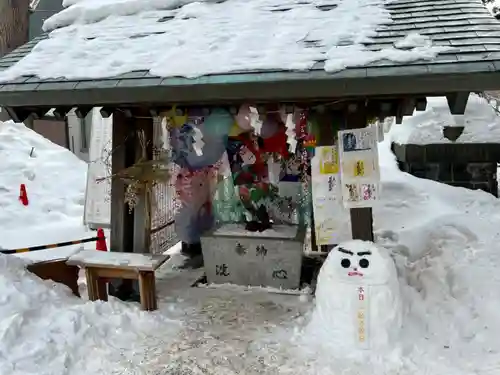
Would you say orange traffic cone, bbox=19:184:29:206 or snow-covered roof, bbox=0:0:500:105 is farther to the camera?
orange traffic cone, bbox=19:184:29:206

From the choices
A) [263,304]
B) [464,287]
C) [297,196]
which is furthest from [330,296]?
[297,196]

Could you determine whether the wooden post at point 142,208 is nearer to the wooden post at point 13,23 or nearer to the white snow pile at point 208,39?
the white snow pile at point 208,39

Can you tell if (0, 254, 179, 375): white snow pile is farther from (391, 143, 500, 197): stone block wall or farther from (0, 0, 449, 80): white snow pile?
(391, 143, 500, 197): stone block wall

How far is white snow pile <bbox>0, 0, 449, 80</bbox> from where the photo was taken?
446cm

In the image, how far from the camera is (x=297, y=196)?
→ 280 inches

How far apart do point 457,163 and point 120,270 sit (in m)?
7.25

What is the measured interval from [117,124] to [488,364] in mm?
5027

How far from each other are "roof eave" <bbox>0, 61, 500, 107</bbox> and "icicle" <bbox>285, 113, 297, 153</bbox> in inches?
82.1

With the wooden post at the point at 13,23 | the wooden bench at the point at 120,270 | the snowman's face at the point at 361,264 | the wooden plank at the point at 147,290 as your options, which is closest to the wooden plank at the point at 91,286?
the wooden bench at the point at 120,270

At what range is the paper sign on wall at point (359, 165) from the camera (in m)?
5.18

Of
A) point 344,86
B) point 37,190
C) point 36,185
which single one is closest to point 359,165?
point 344,86

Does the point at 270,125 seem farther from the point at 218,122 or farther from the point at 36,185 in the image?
the point at 36,185

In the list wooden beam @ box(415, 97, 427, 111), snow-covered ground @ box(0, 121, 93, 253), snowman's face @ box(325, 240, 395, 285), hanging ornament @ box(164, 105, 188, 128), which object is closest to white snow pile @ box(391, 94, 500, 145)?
wooden beam @ box(415, 97, 427, 111)

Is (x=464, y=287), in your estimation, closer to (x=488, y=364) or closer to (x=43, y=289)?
(x=488, y=364)
